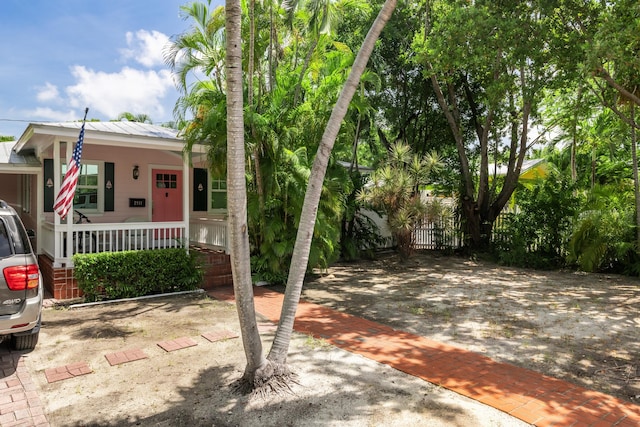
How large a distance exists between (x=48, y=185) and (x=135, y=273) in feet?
12.8

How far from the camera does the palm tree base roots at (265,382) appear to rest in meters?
3.77

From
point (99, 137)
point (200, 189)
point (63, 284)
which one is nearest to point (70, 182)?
point (99, 137)

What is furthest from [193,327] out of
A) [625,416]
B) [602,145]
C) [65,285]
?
[602,145]

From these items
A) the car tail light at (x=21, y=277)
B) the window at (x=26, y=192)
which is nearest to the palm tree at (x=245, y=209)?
the car tail light at (x=21, y=277)

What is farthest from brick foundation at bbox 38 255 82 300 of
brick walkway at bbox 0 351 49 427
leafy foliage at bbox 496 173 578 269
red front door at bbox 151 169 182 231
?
leafy foliage at bbox 496 173 578 269

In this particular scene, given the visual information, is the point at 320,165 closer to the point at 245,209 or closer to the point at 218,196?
the point at 245,209

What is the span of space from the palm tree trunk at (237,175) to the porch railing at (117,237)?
5040 millimetres

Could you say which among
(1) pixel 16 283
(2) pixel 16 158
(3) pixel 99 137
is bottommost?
(1) pixel 16 283

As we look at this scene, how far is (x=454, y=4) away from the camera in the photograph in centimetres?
1059

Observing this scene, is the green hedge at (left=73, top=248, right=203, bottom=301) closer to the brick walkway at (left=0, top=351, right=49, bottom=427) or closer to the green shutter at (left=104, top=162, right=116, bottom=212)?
the brick walkway at (left=0, top=351, right=49, bottom=427)

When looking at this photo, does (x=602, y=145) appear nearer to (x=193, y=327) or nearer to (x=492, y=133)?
(x=492, y=133)

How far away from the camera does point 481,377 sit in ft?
13.8

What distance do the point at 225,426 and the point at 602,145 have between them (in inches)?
711

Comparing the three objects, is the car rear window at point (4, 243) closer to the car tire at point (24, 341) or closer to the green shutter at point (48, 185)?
the car tire at point (24, 341)
